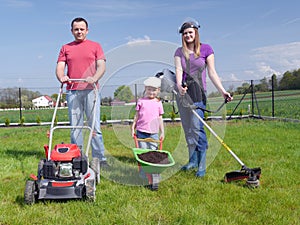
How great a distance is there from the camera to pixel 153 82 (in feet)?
15.3

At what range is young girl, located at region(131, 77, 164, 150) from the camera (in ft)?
16.2

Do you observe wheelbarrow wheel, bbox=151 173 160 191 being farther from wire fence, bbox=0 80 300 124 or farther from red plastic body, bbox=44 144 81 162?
wire fence, bbox=0 80 300 124

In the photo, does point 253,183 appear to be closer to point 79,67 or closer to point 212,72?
point 212,72

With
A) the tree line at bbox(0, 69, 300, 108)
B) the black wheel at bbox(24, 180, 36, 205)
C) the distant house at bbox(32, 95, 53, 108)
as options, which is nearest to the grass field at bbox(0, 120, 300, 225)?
the black wheel at bbox(24, 180, 36, 205)

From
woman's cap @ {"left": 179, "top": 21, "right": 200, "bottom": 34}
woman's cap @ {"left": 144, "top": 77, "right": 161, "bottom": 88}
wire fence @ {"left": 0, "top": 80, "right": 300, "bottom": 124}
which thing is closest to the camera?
woman's cap @ {"left": 179, "top": 21, "right": 200, "bottom": 34}

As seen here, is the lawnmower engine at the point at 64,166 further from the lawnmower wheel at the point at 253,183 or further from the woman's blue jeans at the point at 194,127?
the lawnmower wheel at the point at 253,183

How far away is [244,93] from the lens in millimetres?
16594

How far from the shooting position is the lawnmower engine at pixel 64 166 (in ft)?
11.9

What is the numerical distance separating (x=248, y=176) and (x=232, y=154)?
0.36 m

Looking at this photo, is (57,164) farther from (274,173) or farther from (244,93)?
(244,93)

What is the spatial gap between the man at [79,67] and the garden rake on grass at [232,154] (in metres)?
0.91

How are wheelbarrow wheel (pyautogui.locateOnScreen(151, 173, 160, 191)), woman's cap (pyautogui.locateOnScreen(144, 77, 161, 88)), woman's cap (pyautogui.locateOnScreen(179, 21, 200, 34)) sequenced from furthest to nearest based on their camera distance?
woman's cap (pyautogui.locateOnScreen(144, 77, 161, 88)) → woman's cap (pyautogui.locateOnScreen(179, 21, 200, 34)) → wheelbarrow wheel (pyautogui.locateOnScreen(151, 173, 160, 191))

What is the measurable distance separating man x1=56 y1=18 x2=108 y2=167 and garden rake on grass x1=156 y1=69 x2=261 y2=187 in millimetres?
909

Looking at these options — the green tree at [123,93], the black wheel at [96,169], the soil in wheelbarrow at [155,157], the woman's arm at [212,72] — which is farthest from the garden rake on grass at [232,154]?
the black wheel at [96,169]
